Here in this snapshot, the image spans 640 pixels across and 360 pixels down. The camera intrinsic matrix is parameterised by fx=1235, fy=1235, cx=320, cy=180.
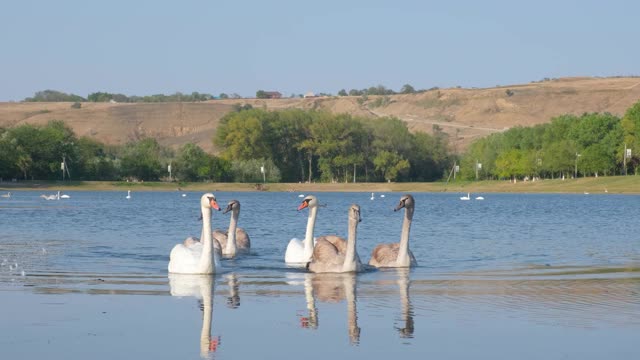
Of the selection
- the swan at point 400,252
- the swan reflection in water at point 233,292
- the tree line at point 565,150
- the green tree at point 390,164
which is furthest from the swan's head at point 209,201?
the green tree at point 390,164

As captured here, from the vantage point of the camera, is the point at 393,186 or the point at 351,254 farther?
the point at 393,186

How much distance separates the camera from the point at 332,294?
67.1 ft

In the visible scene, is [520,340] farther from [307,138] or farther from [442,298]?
[307,138]

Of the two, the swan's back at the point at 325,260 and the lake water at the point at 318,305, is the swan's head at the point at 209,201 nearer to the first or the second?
the lake water at the point at 318,305

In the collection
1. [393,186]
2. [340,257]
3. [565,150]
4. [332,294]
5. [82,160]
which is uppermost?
[565,150]

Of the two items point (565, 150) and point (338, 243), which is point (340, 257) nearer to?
point (338, 243)

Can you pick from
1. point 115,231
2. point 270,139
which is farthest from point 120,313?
point 270,139

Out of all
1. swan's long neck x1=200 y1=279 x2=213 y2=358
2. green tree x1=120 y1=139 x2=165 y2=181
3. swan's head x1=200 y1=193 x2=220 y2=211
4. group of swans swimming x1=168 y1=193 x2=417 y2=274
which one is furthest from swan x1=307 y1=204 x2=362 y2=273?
green tree x1=120 y1=139 x2=165 y2=181

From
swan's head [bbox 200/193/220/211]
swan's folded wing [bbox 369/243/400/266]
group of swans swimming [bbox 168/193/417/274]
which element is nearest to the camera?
group of swans swimming [bbox 168/193/417/274]

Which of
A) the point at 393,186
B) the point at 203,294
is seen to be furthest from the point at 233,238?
the point at 393,186

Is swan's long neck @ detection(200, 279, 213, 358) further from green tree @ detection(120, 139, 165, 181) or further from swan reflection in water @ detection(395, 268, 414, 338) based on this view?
green tree @ detection(120, 139, 165, 181)

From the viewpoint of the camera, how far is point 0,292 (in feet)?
65.7

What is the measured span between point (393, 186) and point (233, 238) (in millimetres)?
121824

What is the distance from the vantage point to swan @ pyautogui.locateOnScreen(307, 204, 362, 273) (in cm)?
2423
